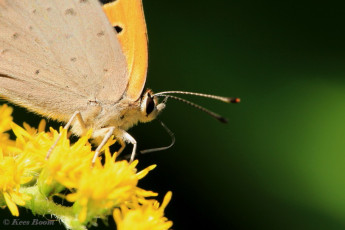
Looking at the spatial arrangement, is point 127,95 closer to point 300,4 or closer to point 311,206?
point 311,206

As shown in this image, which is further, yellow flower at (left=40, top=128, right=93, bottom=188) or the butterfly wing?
the butterfly wing

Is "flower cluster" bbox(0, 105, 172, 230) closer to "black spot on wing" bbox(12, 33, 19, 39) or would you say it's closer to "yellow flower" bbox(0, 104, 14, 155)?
Answer: "yellow flower" bbox(0, 104, 14, 155)

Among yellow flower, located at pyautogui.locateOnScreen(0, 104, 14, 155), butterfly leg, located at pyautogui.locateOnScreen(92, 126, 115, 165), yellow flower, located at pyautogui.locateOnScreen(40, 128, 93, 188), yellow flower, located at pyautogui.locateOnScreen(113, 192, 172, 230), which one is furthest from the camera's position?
yellow flower, located at pyautogui.locateOnScreen(0, 104, 14, 155)

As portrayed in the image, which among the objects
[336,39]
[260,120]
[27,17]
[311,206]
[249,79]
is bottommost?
[311,206]

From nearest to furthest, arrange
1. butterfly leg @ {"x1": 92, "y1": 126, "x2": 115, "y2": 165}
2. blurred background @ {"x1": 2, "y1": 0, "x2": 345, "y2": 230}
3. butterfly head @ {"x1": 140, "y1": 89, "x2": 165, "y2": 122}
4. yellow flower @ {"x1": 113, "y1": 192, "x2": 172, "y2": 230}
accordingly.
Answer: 1. yellow flower @ {"x1": 113, "y1": 192, "x2": 172, "y2": 230}
2. butterfly leg @ {"x1": 92, "y1": 126, "x2": 115, "y2": 165}
3. butterfly head @ {"x1": 140, "y1": 89, "x2": 165, "y2": 122}
4. blurred background @ {"x1": 2, "y1": 0, "x2": 345, "y2": 230}

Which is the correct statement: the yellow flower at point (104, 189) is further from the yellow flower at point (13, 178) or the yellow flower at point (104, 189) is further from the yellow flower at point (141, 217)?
the yellow flower at point (13, 178)

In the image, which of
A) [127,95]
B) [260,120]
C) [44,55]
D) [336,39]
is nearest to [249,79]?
[260,120]

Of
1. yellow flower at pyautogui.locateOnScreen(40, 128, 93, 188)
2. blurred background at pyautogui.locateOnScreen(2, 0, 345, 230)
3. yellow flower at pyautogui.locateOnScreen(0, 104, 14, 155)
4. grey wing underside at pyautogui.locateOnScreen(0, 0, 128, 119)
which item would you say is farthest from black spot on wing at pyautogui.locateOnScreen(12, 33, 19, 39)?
blurred background at pyautogui.locateOnScreen(2, 0, 345, 230)
